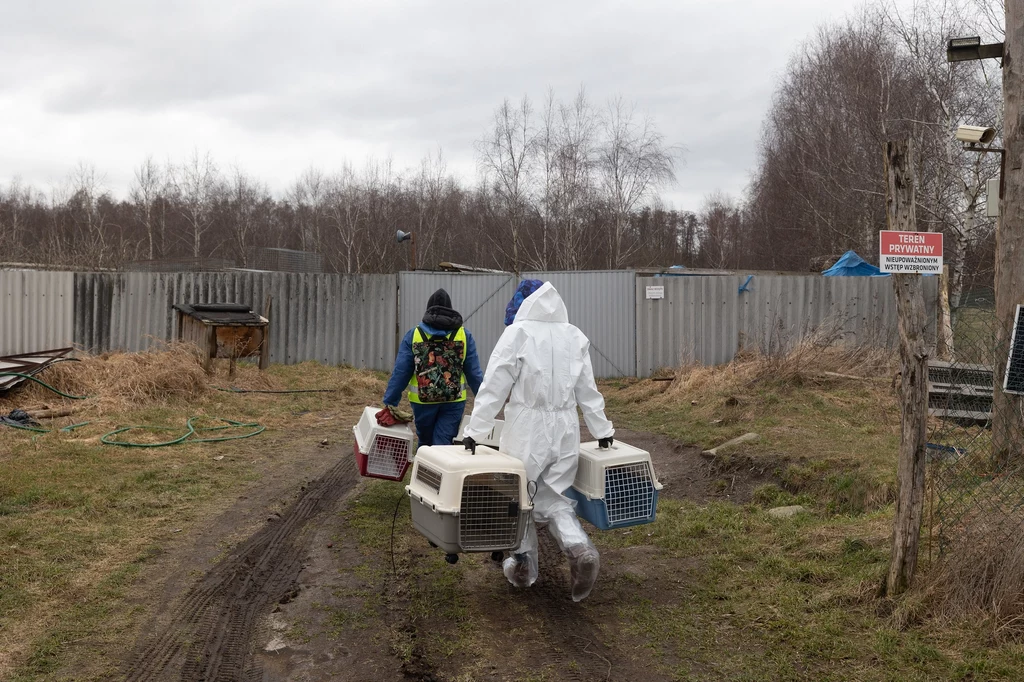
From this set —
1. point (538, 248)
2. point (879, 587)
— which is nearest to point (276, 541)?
point (879, 587)

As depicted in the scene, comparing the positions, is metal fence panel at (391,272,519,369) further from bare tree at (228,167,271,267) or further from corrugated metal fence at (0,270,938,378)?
bare tree at (228,167,271,267)

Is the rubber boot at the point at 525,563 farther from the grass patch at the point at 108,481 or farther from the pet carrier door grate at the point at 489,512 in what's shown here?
the grass patch at the point at 108,481

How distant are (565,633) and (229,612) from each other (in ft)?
6.25

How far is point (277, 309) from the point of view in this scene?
682 inches

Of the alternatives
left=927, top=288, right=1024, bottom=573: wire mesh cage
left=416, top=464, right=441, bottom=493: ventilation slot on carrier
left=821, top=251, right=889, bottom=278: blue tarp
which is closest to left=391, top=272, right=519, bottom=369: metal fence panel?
left=821, top=251, right=889, bottom=278: blue tarp

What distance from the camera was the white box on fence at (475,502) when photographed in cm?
443

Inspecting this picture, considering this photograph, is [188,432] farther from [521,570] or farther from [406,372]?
[521,570]

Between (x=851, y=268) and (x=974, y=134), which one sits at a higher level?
(x=974, y=134)

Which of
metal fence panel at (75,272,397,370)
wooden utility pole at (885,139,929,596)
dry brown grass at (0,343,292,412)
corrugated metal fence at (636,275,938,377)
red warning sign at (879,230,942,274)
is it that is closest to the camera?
red warning sign at (879,230,942,274)

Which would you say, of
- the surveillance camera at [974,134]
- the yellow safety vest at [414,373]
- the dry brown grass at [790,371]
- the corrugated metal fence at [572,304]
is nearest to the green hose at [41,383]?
the yellow safety vest at [414,373]

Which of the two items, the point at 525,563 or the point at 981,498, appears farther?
the point at 525,563

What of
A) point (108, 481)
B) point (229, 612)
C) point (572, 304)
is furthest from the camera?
point (572, 304)

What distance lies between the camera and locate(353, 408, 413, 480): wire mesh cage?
259 inches

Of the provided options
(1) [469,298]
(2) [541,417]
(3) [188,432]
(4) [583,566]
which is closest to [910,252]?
(2) [541,417]
